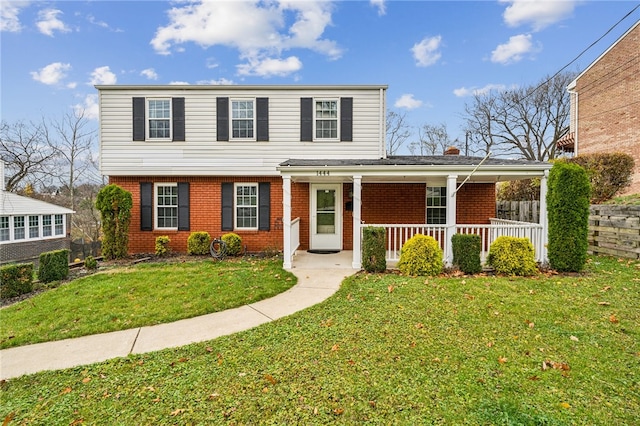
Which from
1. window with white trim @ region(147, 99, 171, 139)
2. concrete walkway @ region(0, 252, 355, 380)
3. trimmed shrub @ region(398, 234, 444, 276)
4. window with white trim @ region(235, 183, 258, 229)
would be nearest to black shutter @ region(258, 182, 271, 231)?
window with white trim @ region(235, 183, 258, 229)

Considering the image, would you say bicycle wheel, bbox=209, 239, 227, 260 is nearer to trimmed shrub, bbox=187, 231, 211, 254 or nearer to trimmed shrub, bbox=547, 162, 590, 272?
trimmed shrub, bbox=187, 231, 211, 254

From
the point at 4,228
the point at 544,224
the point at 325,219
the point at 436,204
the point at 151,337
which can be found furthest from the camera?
the point at 4,228

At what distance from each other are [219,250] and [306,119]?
5054 millimetres

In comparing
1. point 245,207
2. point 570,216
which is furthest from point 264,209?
point 570,216

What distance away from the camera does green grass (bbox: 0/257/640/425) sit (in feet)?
7.91

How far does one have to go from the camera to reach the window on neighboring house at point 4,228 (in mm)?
14148

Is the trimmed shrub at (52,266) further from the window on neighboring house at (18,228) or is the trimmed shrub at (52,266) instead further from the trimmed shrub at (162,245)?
the window on neighboring house at (18,228)

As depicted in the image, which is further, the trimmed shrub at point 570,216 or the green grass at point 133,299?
the trimmed shrub at point 570,216

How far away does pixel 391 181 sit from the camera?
9.69m

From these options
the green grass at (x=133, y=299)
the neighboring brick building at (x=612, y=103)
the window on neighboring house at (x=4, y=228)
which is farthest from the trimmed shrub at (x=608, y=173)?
the window on neighboring house at (x=4, y=228)

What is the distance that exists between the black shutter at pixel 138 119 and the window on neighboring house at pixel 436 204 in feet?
32.1

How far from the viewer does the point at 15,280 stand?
19.5ft

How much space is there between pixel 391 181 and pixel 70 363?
28.3 feet

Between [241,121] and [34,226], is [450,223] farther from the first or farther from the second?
[34,226]
